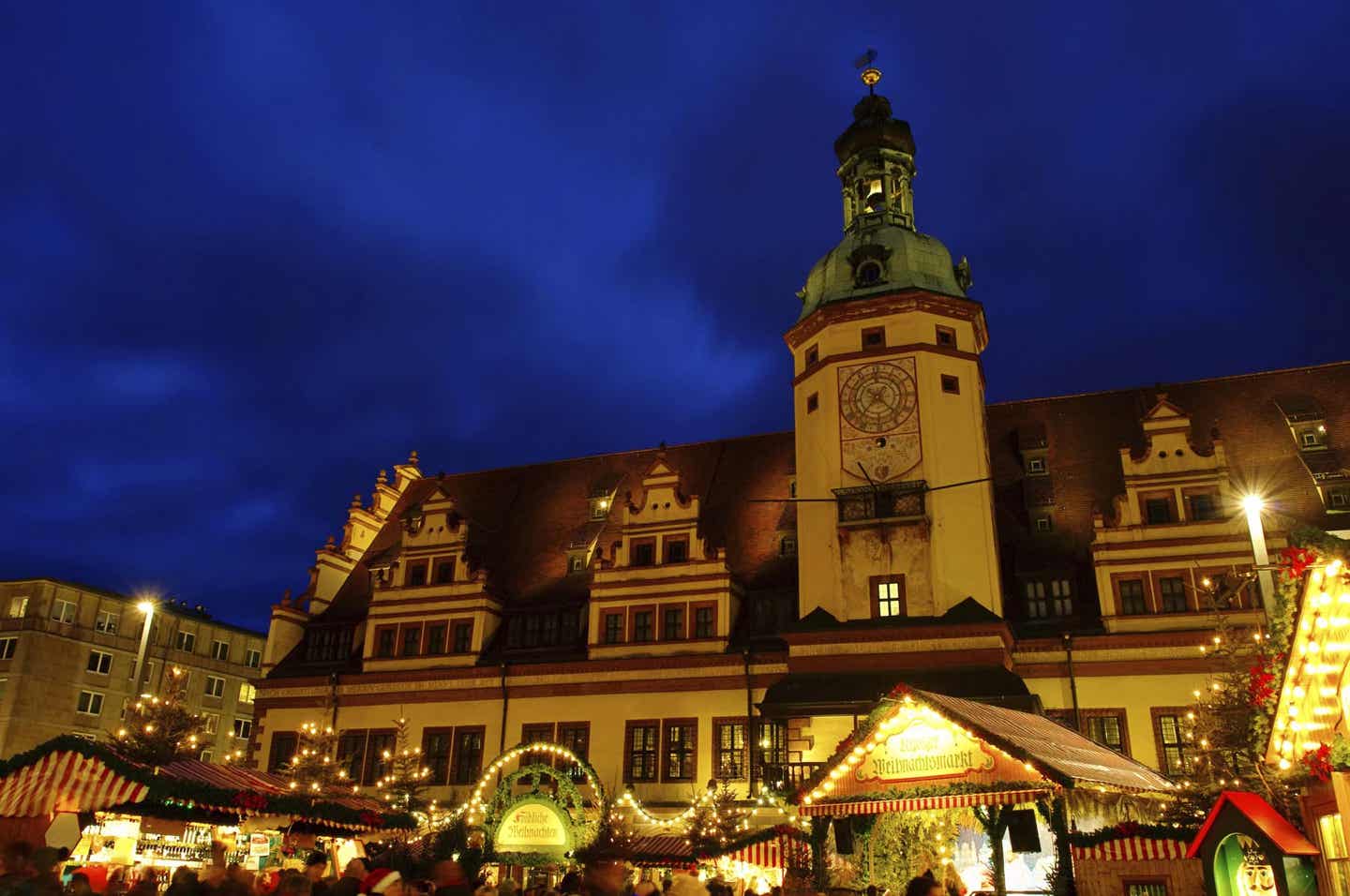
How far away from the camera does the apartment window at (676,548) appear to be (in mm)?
35969

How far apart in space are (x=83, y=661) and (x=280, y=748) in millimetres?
27061

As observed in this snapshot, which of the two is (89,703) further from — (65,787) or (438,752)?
(65,787)

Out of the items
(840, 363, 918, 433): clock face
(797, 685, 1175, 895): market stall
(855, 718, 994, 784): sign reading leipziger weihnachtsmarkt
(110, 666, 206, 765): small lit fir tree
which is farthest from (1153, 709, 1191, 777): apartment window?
(110, 666, 206, 765): small lit fir tree

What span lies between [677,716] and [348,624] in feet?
47.9

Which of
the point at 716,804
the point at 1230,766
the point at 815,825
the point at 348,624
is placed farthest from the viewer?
the point at 348,624

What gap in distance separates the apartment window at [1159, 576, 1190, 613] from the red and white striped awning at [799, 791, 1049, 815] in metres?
17.8

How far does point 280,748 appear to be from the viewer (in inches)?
1537

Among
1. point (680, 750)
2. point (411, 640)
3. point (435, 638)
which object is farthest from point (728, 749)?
point (411, 640)

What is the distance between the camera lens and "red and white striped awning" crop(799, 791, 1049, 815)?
14844 mm

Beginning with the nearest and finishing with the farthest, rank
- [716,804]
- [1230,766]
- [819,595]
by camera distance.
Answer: [1230,766] < [716,804] < [819,595]

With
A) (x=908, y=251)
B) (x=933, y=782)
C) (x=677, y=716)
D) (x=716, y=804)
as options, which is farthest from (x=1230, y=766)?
(x=908, y=251)

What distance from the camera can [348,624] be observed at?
40.8 metres

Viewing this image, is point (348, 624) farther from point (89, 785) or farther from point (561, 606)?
point (89, 785)

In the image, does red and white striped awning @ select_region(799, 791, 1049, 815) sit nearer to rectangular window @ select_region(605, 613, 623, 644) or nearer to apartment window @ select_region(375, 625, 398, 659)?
rectangular window @ select_region(605, 613, 623, 644)
